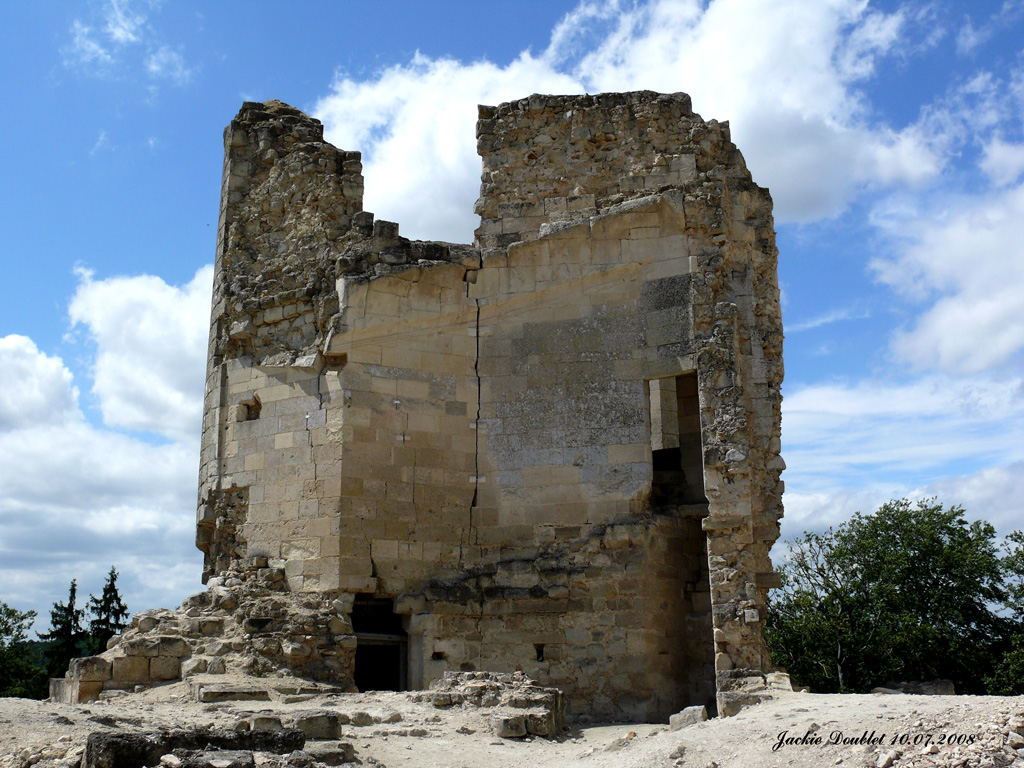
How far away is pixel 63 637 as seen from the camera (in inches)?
979

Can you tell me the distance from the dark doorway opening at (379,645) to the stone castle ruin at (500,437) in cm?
4

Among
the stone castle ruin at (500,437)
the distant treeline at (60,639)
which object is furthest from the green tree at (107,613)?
the stone castle ruin at (500,437)

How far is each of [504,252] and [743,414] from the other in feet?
11.8

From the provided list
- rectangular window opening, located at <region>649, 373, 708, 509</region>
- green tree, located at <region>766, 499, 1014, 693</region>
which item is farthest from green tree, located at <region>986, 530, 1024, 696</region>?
rectangular window opening, located at <region>649, 373, 708, 509</region>

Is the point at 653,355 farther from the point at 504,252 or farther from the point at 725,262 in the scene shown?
the point at 504,252

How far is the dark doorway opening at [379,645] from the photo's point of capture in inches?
423

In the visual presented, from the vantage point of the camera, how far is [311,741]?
22.8ft

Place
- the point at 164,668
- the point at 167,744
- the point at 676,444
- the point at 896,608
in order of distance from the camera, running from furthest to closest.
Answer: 1. the point at 896,608
2. the point at 676,444
3. the point at 164,668
4. the point at 167,744

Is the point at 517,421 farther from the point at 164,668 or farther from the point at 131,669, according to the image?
the point at 131,669

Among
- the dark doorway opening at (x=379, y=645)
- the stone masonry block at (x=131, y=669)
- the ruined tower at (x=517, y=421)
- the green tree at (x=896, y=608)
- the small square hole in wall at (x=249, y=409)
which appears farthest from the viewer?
the green tree at (x=896, y=608)

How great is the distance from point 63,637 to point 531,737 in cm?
2069

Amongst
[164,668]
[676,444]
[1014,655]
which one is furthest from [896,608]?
[164,668]

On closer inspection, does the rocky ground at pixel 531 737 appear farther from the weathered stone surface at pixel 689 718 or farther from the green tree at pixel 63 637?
the green tree at pixel 63 637

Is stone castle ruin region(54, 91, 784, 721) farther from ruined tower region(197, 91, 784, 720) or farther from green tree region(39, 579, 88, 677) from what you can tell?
green tree region(39, 579, 88, 677)
